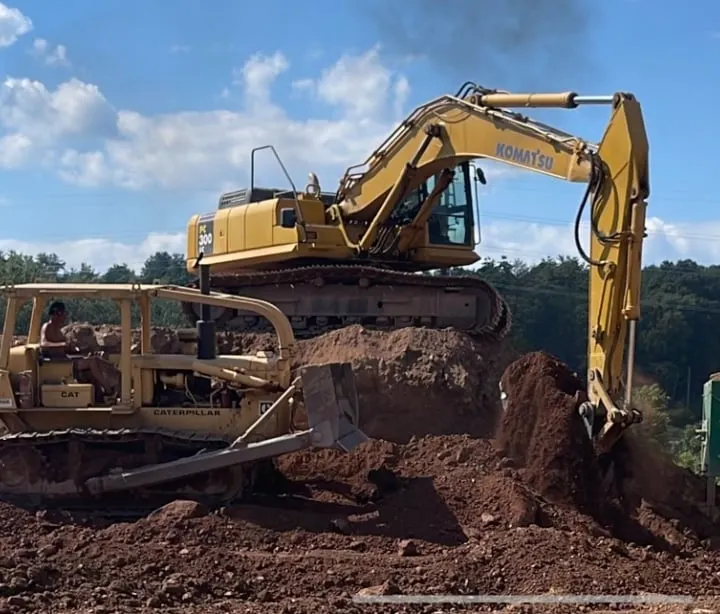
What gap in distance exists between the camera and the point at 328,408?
10.7 m

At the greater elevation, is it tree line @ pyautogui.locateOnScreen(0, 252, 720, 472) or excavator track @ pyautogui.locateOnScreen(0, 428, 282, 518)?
tree line @ pyautogui.locateOnScreen(0, 252, 720, 472)

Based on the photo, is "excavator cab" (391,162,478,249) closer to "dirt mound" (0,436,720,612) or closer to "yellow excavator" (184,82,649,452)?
"yellow excavator" (184,82,649,452)

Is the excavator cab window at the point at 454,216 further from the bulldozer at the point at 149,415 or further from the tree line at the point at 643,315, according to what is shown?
the tree line at the point at 643,315

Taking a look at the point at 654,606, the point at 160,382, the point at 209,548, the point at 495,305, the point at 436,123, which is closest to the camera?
the point at 654,606

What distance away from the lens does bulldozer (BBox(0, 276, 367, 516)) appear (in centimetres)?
1085

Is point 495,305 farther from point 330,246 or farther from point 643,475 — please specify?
point 643,475

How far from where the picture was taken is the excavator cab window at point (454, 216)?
1891 cm

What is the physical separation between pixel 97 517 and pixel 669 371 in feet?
146

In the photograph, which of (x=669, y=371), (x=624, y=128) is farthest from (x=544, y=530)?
(x=669, y=371)

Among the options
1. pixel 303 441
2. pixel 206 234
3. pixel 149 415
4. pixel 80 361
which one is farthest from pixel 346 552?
pixel 206 234

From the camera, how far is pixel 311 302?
18.8 metres

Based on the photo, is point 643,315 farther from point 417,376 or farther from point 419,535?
point 419,535

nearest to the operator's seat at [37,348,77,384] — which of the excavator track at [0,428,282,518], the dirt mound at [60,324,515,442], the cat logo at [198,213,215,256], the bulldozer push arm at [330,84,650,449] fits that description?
the excavator track at [0,428,282,518]

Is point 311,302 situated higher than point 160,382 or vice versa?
point 311,302
